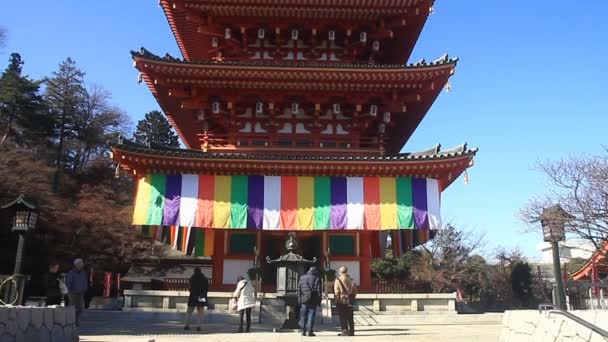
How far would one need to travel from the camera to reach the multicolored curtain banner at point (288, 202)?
1900 cm

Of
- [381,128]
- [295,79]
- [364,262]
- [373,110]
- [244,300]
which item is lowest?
[244,300]

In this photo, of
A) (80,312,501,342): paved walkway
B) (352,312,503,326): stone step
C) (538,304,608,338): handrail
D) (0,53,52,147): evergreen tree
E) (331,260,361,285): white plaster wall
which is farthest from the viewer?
(0,53,52,147): evergreen tree

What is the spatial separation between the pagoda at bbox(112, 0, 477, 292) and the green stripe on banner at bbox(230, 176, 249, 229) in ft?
0.13

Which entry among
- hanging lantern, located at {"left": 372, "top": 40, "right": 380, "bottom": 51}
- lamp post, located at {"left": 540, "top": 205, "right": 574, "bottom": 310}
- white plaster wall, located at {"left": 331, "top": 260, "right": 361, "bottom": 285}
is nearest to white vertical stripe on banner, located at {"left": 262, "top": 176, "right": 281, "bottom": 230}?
white plaster wall, located at {"left": 331, "top": 260, "right": 361, "bottom": 285}

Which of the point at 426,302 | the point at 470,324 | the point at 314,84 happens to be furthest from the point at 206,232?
the point at 470,324

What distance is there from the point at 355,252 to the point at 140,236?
1137 inches

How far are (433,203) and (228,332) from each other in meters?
9.41

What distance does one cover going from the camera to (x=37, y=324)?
9.64m

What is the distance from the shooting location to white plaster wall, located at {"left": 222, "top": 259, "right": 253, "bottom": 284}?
1988cm

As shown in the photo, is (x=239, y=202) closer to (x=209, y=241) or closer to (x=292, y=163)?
(x=292, y=163)

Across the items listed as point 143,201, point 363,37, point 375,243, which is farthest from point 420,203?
point 143,201

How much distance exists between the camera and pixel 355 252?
2045 centimetres

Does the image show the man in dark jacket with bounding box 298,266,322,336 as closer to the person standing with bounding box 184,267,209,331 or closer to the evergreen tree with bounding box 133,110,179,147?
the person standing with bounding box 184,267,209,331

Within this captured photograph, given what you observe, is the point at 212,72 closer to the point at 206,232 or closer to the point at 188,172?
the point at 188,172
